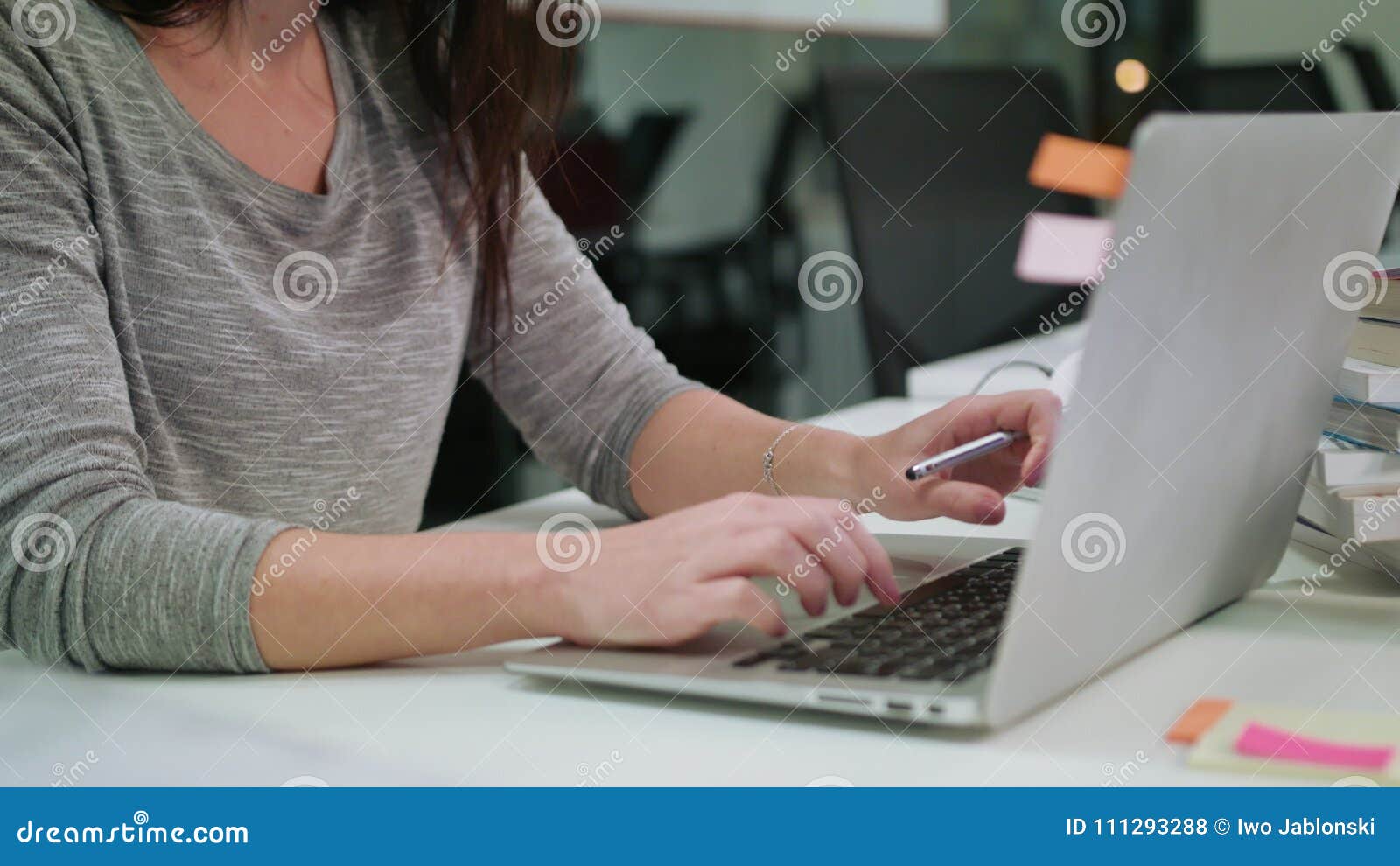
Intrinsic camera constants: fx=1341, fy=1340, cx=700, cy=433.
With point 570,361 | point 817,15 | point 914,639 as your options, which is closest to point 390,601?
point 914,639

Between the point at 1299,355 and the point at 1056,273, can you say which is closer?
the point at 1299,355

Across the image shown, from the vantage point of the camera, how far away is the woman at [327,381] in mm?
707

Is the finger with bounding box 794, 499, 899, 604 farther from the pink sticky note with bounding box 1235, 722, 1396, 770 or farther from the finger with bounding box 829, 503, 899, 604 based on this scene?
the pink sticky note with bounding box 1235, 722, 1396, 770

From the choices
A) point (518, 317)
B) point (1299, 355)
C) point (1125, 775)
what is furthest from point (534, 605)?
point (518, 317)

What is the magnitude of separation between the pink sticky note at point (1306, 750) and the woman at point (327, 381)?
0.21 metres

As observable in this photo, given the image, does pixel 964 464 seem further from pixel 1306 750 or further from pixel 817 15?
pixel 817 15

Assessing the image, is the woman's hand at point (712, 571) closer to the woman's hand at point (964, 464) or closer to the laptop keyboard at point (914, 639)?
the laptop keyboard at point (914, 639)

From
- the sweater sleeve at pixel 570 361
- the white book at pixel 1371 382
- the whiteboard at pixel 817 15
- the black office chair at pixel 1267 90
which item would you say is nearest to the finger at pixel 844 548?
the white book at pixel 1371 382

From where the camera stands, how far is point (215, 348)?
3.07ft

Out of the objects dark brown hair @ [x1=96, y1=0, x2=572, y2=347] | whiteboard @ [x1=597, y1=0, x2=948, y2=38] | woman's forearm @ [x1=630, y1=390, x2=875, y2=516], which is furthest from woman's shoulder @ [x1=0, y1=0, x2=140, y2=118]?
whiteboard @ [x1=597, y1=0, x2=948, y2=38]

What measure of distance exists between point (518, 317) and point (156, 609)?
56cm

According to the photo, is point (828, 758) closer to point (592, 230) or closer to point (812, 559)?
point (812, 559)

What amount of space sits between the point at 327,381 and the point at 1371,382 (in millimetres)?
715
